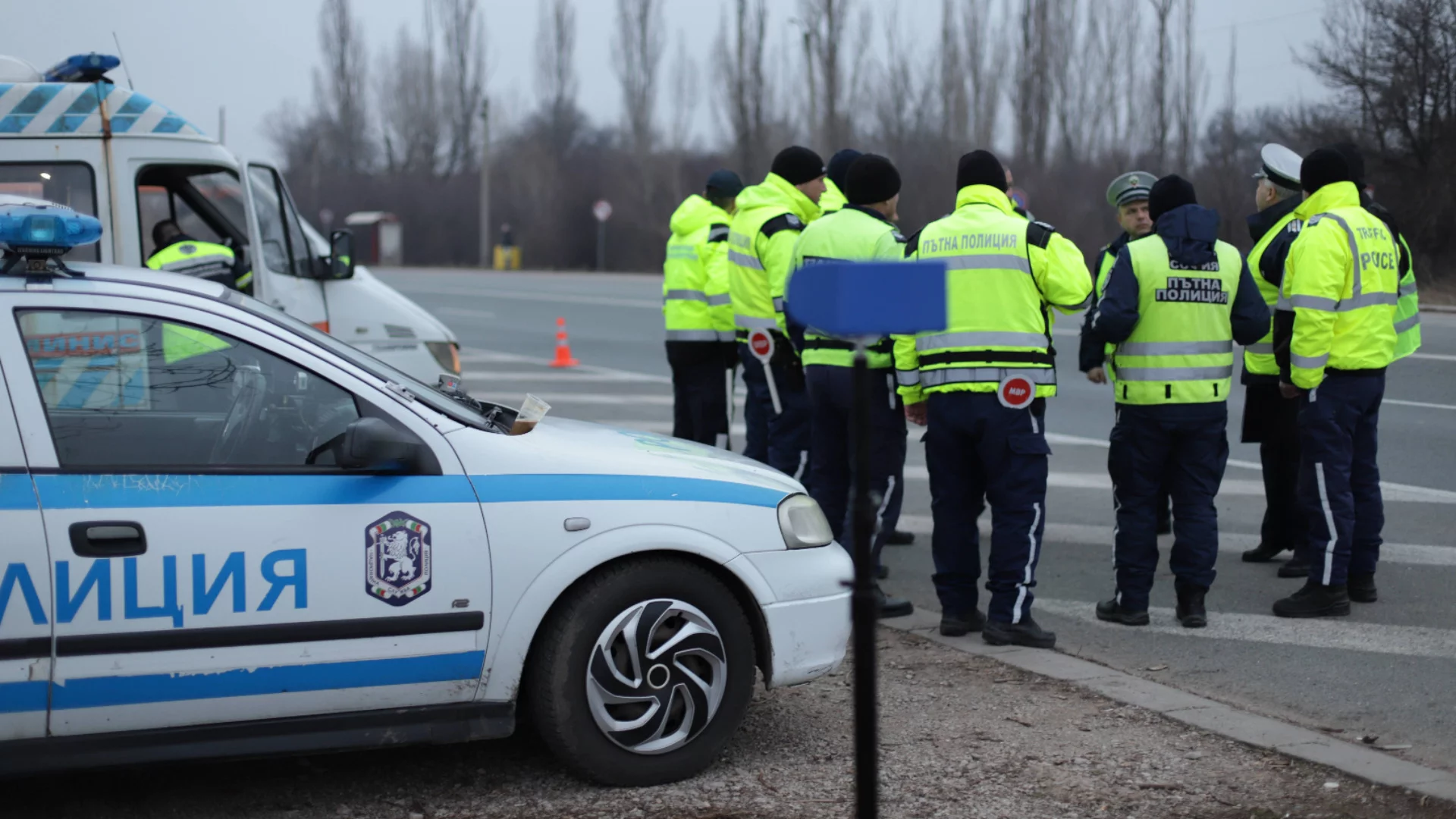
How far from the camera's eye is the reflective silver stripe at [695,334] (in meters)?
8.77

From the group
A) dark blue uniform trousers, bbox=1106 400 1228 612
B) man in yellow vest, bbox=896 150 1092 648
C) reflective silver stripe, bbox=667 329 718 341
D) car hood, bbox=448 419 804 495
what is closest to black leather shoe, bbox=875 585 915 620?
man in yellow vest, bbox=896 150 1092 648

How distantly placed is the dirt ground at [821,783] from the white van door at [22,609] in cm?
57

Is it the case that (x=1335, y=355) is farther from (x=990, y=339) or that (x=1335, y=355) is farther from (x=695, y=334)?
(x=695, y=334)

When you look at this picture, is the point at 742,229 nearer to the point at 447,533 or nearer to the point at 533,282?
the point at 447,533

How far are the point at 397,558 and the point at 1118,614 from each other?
3.56 m

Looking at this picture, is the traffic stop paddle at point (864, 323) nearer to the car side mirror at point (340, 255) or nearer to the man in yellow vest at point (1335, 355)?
the man in yellow vest at point (1335, 355)

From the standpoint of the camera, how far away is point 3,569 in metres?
3.66

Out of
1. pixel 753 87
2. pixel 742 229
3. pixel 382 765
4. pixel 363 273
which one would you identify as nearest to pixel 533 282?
pixel 753 87

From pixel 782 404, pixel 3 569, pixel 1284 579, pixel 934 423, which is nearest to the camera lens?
pixel 3 569

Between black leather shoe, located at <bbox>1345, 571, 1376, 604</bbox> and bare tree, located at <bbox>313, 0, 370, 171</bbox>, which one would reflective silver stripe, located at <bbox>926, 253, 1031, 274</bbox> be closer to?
black leather shoe, located at <bbox>1345, 571, 1376, 604</bbox>

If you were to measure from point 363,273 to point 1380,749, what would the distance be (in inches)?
293

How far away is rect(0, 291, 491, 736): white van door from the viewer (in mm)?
3762

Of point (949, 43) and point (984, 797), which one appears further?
point (949, 43)

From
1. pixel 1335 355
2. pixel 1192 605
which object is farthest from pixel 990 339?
pixel 1335 355
